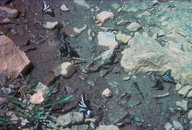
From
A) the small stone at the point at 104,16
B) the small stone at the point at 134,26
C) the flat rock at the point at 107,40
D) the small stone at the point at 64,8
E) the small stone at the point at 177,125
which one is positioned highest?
the small stone at the point at 64,8

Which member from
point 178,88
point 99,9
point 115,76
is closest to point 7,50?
point 115,76

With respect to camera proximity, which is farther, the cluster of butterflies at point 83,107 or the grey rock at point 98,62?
the grey rock at point 98,62

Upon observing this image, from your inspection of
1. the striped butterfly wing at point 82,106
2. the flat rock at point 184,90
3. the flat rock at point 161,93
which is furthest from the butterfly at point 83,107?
the flat rock at point 184,90

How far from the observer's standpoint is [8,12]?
2994 millimetres

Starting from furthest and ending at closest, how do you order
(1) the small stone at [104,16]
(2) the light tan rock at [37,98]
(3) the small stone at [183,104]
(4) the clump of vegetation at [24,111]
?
(1) the small stone at [104,16], (3) the small stone at [183,104], (2) the light tan rock at [37,98], (4) the clump of vegetation at [24,111]

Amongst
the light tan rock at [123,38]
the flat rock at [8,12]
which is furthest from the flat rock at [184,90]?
the flat rock at [8,12]

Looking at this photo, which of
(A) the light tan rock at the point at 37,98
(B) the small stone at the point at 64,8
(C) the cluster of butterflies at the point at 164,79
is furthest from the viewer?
(B) the small stone at the point at 64,8

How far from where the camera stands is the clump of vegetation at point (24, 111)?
1.89 metres

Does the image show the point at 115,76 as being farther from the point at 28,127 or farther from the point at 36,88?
the point at 28,127

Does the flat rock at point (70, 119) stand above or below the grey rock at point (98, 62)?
below

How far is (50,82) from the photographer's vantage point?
2.31 meters

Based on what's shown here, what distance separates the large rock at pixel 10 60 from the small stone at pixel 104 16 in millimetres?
1421

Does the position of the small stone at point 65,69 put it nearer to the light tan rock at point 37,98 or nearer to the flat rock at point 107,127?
the light tan rock at point 37,98

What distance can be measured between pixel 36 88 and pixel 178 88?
1733mm
